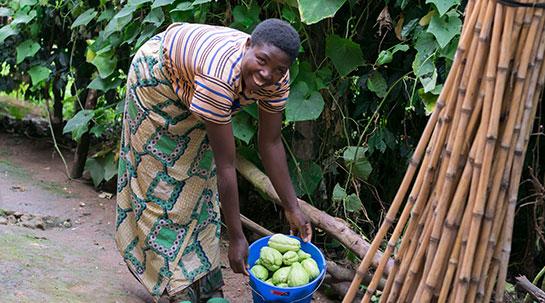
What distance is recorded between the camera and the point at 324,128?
10.5 ft

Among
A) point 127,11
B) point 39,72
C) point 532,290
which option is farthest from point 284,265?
point 39,72

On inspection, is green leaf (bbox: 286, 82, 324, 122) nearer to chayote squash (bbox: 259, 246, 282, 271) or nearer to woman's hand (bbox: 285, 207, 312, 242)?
woman's hand (bbox: 285, 207, 312, 242)

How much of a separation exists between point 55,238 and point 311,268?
1.57 metres

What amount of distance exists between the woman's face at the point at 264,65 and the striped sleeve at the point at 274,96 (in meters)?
0.17

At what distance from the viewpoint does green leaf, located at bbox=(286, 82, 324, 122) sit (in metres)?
2.75

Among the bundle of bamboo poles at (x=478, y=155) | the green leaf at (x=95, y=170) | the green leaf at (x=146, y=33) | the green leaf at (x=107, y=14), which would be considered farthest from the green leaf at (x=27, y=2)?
the bundle of bamboo poles at (x=478, y=155)

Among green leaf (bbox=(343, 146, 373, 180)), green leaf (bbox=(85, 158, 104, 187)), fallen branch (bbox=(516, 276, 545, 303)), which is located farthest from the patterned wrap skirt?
green leaf (bbox=(85, 158, 104, 187))

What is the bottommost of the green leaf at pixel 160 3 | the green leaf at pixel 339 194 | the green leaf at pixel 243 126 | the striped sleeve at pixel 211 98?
the green leaf at pixel 339 194

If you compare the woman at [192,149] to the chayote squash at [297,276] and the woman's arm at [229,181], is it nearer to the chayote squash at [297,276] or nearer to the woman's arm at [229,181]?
the woman's arm at [229,181]

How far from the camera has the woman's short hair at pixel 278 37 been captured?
1.77 meters

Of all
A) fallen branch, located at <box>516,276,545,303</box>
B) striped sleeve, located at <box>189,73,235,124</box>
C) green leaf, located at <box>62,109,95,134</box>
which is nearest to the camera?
striped sleeve, located at <box>189,73,235,124</box>

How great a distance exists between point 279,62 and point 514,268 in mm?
2170

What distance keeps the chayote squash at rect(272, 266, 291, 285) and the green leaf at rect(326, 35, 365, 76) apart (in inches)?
43.0

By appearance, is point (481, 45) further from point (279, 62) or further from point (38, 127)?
point (38, 127)
